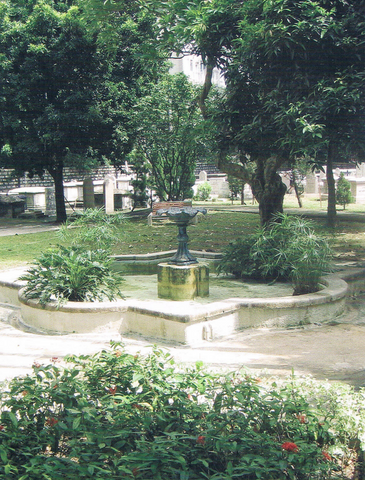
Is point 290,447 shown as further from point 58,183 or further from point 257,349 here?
point 58,183

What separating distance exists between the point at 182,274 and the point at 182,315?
1398mm

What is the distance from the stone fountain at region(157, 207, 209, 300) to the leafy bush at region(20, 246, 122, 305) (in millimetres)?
676

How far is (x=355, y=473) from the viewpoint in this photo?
3613 mm

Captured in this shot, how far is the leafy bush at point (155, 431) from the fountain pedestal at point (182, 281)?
11.7 ft

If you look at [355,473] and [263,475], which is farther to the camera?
[355,473]

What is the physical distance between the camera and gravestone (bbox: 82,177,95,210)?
27609mm

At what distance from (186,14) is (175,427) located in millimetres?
10115

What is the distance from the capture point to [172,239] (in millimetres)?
17453

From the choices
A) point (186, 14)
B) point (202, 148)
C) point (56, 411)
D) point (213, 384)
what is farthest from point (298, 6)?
point (202, 148)

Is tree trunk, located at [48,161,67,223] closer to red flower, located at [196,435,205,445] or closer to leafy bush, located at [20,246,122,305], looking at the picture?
leafy bush, located at [20,246,122,305]

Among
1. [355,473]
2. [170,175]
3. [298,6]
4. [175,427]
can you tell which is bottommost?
[355,473]

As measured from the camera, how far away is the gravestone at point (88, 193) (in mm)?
27609

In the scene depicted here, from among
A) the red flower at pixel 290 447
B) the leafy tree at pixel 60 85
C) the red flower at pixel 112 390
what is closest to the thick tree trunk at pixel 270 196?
the leafy tree at pixel 60 85

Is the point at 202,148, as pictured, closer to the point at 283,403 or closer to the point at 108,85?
the point at 108,85
